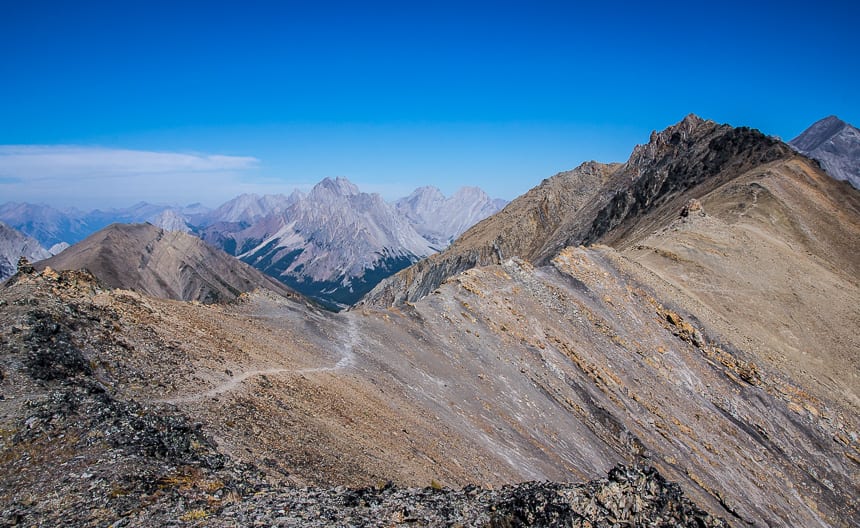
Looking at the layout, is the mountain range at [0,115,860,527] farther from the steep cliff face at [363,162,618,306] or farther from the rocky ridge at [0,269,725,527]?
the steep cliff face at [363,162,618,306]

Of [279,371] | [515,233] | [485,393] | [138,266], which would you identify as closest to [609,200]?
[515,233]

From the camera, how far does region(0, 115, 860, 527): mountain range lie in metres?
13.7

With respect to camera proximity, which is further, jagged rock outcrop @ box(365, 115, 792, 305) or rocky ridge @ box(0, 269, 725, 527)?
jagged rock outcrop @ box(365, 115, 792, 305)

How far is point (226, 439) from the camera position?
1723cm

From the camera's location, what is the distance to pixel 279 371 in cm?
2559

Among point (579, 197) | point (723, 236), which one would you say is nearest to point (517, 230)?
point (579, 197)

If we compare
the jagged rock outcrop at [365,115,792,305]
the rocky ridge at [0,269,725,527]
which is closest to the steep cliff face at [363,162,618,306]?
the jagged rock outcrop at [365,115,792,305]

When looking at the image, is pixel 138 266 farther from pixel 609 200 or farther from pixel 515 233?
pixel 609 200

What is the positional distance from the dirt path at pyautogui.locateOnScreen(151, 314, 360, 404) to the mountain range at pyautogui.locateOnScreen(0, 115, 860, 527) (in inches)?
5.9

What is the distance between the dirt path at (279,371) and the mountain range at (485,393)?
150 millimetres

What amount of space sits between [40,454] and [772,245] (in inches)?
3053

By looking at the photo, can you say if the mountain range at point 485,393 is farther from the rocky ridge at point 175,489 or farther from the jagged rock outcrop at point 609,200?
the jagged rock outcrop at point 609,200

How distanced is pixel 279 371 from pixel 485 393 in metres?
15.7

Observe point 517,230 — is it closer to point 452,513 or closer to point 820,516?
point 820,516
